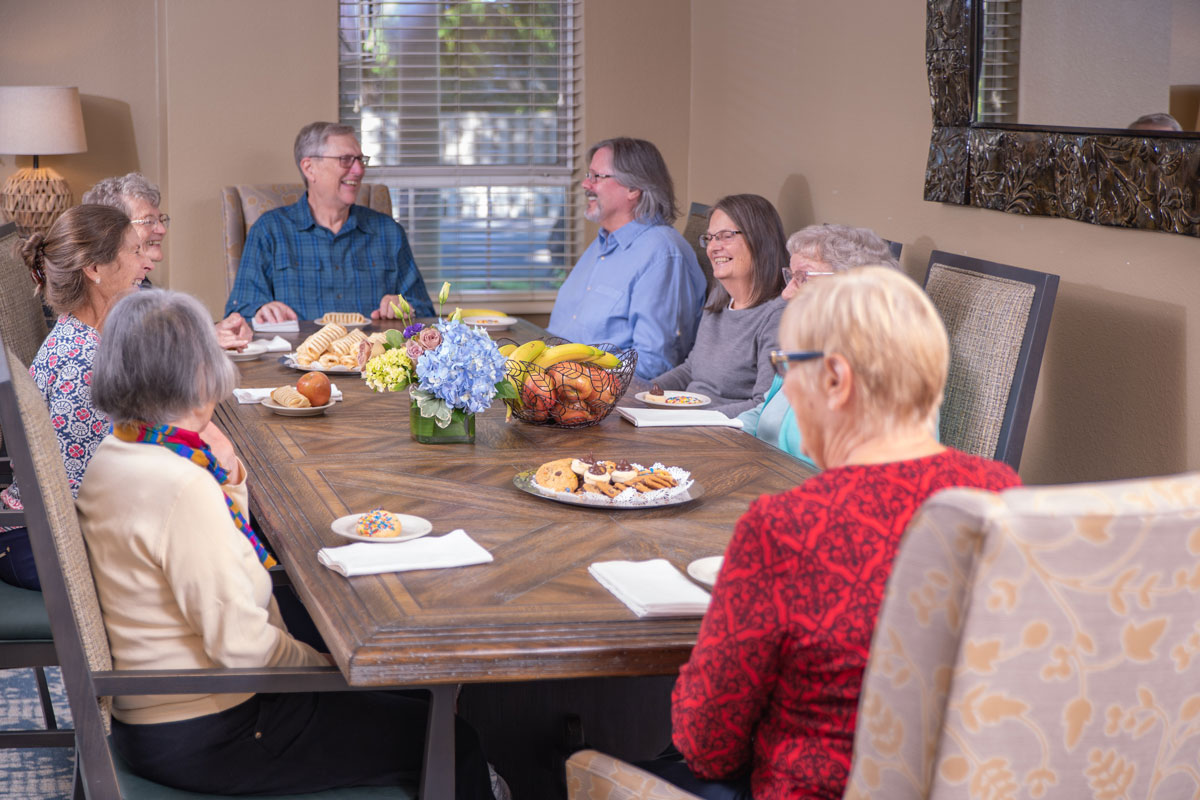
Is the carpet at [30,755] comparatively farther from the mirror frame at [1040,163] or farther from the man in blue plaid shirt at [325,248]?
the mirror frame at [1040,163]

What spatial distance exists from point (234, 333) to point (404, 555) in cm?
207

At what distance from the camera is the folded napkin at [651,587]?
58.7 inches

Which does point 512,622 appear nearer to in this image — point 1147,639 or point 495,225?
point 1147,639

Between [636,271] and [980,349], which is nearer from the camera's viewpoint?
[980,349]

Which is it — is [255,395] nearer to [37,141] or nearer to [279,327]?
[279,327]

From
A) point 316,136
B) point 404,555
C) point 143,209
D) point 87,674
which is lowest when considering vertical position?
point 87,674

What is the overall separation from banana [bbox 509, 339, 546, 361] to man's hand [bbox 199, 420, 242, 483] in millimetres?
788

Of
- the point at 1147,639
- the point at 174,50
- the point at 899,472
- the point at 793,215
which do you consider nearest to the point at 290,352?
the point at 793,215

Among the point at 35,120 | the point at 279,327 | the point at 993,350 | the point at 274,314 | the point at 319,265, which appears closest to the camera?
the point at 993,350

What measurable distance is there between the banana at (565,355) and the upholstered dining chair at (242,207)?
2.40 meters

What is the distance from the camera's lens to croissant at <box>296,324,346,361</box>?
10.5 feet

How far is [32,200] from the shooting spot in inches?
198

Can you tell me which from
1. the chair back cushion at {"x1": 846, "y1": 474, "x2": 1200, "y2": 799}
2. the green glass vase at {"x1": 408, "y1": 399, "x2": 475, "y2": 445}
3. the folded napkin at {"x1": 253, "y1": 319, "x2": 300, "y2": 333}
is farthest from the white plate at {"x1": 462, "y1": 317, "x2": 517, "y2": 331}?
the chair back cushion at {"x1": 846, "y1": 474, "x2": 1200, "y2": 799}

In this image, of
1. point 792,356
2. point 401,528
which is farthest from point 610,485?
point 792,356
